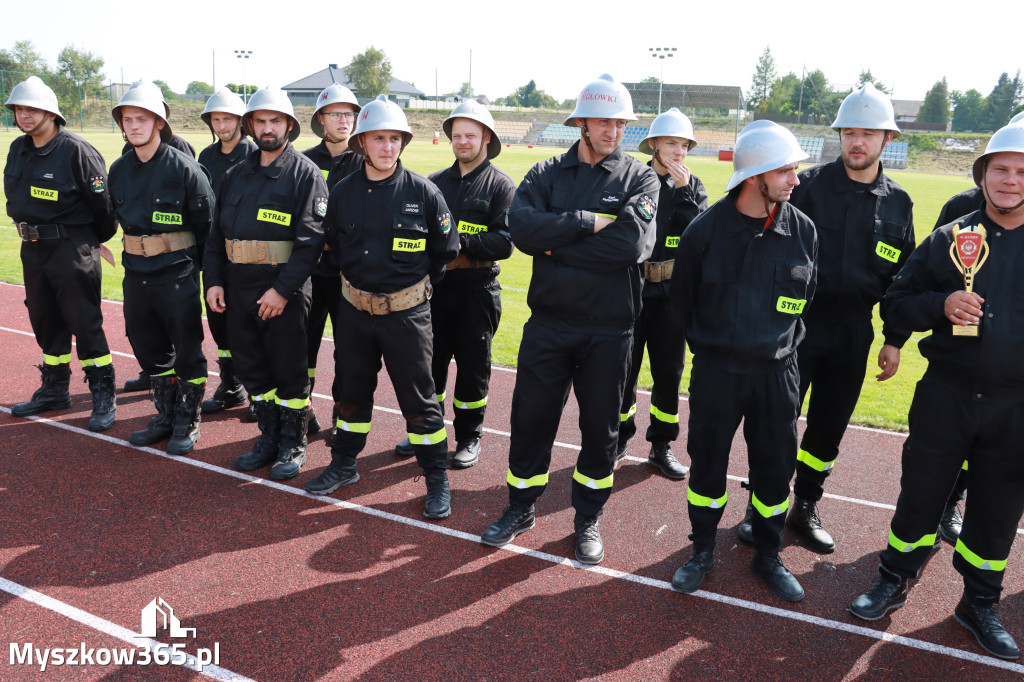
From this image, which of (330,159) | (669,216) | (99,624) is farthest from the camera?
(330,159)

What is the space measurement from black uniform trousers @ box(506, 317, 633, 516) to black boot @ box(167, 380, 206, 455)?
2749 mm

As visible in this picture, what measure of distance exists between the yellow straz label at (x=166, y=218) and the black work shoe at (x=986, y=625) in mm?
5569

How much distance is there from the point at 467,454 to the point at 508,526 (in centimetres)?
123

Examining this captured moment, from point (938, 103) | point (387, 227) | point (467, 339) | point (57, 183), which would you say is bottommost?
point (467, 339)

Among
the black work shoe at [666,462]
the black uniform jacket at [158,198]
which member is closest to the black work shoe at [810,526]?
the black work shoe at [666,462]

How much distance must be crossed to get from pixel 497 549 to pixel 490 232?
7.11 ft

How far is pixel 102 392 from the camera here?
6145 mm

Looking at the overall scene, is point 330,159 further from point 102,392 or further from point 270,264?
point 102,392

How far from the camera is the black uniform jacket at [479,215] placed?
5.17 meters

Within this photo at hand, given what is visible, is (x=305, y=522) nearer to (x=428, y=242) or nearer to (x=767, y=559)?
(x=428, y=242)

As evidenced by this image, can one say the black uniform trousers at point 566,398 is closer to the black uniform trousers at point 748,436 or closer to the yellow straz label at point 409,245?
the black uniform trousers at point 748,436

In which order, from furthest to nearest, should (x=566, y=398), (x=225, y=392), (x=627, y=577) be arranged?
(x=225, y=392), (x=566, y=398), (x=627, y=577)

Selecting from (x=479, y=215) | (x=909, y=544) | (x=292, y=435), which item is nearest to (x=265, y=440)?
(x=292, y=435)

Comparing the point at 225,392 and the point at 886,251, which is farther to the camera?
the point at 225,392
